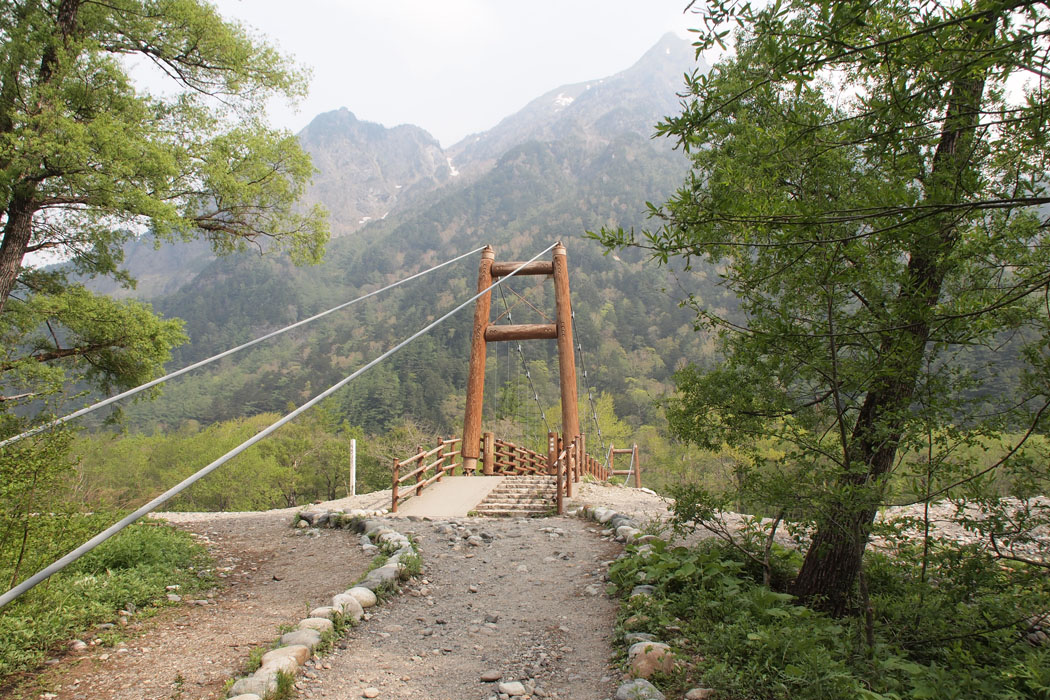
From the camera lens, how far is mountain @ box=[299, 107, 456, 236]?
450 ft

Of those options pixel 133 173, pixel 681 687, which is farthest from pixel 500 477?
pixel 681 687

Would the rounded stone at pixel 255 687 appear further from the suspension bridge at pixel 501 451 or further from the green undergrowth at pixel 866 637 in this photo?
the suspension bridge at pixel 501 451

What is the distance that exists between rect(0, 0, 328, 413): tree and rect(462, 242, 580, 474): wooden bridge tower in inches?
143

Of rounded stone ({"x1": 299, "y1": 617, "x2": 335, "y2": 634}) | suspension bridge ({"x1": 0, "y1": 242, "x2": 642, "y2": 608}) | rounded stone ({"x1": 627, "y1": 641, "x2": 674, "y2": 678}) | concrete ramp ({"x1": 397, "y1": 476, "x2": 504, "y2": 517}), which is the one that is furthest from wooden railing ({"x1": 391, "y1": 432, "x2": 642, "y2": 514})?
rounded stone ({"x1": 627, "y1": 641, "x2": 674, "y2": 678})

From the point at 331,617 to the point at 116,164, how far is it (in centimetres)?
394

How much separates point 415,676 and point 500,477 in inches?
247

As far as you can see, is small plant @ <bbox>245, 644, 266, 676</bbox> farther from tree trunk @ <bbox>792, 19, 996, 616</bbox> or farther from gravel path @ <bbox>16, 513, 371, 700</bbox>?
tree trunk @ <bbox>792, 19, 996, 616</bbox>

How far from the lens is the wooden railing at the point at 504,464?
23.7ft

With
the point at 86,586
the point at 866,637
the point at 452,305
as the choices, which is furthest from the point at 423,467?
the point at 452,305

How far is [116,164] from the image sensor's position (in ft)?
15.0

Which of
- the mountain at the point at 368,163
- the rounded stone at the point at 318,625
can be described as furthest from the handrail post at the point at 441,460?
the mountain at the point at 368,163

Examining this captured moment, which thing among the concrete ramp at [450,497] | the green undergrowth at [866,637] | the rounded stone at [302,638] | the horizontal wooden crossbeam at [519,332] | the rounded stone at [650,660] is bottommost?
the concrete ramp at [450,497]

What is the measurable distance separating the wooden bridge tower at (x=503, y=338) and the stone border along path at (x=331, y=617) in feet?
13.1

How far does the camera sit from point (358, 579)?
4.06m
